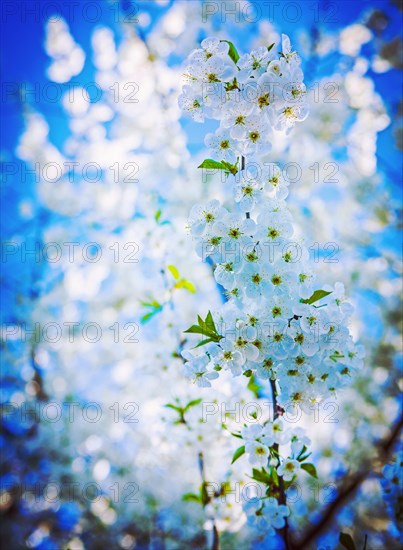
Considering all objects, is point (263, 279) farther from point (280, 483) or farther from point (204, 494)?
point (204, 494)

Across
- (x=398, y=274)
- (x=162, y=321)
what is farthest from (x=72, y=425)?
(x=398, y=274)

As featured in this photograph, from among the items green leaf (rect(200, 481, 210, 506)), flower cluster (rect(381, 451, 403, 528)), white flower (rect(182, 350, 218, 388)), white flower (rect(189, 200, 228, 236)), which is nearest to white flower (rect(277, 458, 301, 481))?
white flower (rect(182, 350, 218, 388))

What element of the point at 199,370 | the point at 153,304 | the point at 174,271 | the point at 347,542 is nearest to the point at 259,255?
the point at 199,370

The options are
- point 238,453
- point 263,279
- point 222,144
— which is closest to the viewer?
point 263,279

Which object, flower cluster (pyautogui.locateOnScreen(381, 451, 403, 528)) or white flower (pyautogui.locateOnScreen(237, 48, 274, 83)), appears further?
flower cluster (pyautogui.locateOnScreen(381, 451, 403, 528))

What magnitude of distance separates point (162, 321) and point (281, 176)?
3.75 ft

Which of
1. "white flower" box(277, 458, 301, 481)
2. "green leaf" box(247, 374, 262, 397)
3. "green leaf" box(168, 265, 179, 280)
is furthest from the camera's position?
"green leaf" box(168, 265, 179, 280)

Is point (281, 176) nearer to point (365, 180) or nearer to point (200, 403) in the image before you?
point (200, 403)

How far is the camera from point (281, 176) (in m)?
1.22

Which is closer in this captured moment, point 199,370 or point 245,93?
point 245,93

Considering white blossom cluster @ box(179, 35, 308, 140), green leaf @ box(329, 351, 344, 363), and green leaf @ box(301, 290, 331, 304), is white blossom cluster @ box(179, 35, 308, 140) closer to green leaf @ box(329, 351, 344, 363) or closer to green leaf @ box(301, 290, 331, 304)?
green leaf @ box(301, 290, 331, 304)

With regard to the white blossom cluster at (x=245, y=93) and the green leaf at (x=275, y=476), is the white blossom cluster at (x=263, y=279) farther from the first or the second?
the green leaf at (x=275, y=476)

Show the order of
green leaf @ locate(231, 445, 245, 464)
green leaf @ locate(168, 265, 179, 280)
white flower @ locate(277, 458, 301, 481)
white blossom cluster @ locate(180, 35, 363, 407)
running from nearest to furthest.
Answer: white blossom cluster @ locate(180, 35, 363, 407), white flower @ locate(277, 458, 301, 481), green leaf @ locate(231, 445, 245, 464), green leaf @ locate(168, 265, 179, 280)

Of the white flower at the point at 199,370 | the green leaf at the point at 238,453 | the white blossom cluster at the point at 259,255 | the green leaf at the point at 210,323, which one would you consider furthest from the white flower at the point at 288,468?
the green leaf at the point at 210,323
